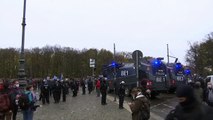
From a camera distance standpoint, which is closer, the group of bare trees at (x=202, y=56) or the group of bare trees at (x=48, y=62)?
the group of bare trees at (x=202, y=56)

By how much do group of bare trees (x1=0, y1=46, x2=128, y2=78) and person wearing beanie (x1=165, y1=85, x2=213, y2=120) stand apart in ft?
327

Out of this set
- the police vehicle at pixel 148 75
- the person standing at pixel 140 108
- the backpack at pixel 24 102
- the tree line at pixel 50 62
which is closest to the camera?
the person standing at pixel 140 108

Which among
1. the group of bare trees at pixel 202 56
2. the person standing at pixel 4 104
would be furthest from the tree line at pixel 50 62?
the person standing at pixel 4 104

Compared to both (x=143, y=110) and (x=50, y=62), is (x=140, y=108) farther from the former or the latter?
(x=50, y=62)

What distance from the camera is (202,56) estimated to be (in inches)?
2908

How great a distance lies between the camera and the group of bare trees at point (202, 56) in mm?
71963

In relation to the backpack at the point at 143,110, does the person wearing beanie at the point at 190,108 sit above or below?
above

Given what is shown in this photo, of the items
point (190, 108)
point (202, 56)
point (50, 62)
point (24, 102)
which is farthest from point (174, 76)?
point (50, 62)

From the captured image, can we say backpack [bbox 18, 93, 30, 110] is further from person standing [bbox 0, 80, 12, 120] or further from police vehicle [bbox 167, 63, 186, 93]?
police vehicle [bbox 167, 63, 186, 93]

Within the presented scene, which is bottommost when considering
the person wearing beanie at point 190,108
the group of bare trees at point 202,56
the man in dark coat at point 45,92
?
the man in dark coat at point 45,92

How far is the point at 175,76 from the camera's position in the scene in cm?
3612

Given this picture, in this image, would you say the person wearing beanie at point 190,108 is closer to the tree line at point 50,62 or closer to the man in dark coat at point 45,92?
the man in dark coat at point 45,92

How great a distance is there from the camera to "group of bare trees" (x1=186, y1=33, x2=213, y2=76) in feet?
236

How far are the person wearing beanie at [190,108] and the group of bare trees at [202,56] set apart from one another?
6788 centimetres
